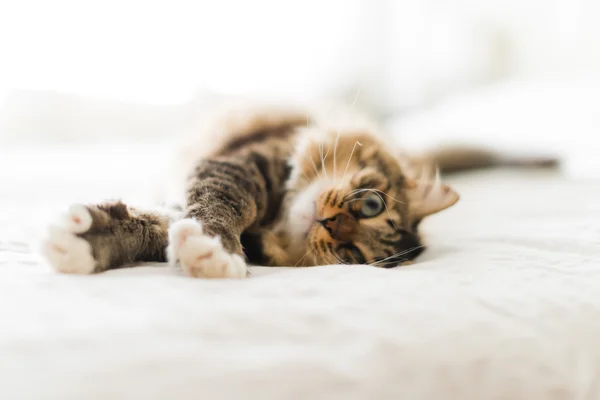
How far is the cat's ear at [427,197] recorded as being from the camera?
125cm

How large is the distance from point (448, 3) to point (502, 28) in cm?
50

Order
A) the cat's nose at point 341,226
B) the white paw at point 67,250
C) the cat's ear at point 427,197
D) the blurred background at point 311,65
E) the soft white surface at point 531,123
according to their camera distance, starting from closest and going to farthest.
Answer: the white paw at point 67,250 < the cat's nose at point 341,226 < the cat's ear at point 427,197 < the soft white surface at point 531,123 < the blurred background at point 311,65

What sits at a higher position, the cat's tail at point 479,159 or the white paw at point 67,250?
the white paw at point 67,250

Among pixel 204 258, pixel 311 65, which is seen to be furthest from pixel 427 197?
pixel 311 65

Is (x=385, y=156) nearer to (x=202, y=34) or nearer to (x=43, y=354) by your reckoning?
(x=43, y=354)

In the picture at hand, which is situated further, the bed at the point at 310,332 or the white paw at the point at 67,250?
the white paw at the point at 67,250

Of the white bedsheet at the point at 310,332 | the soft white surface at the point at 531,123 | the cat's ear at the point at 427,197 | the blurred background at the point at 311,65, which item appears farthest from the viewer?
the blurred background at the point at 311,65

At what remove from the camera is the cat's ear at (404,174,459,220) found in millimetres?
1246

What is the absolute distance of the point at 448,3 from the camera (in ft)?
11.4

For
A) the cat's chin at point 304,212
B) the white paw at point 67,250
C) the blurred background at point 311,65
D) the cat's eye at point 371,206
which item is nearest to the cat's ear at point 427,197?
the cat's eye at point 371,206

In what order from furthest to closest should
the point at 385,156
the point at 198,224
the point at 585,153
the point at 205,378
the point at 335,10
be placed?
the point at 335,10 → the point at 585,153 → the point at 385,156 → the point at 198,224 → the point at 205,378

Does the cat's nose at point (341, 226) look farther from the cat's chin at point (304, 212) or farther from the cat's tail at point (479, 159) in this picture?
the cat's tail at point (479, 159)

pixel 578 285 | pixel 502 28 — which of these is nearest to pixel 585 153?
pixel 502 28

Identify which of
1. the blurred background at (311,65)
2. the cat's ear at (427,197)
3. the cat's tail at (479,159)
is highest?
the blurred background at (311,65)
